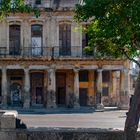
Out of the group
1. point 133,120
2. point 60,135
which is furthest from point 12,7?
point 133,120

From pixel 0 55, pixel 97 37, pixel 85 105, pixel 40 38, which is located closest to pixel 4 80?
pixel 0 55

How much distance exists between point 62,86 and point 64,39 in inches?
197

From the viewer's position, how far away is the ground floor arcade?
46.1m

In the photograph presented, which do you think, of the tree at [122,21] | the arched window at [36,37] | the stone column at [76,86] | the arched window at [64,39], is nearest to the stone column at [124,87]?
the stone column at [76,86]

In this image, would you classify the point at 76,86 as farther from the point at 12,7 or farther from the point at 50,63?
the point at 12,7

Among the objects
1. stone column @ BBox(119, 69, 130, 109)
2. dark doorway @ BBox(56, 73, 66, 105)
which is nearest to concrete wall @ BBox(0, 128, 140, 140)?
stone column @ BBox(119, 69, 130, 109)

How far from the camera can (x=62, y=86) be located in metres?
47.9

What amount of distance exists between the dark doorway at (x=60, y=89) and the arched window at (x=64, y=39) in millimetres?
2988

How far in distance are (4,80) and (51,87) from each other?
4.82 meters

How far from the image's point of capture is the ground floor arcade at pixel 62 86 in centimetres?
4606

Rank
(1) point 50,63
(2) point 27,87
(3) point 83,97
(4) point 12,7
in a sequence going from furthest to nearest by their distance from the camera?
Answer: (3) point 83,97 → (1) point 50,63 → (2) point 27,87 → (4) point 12,7

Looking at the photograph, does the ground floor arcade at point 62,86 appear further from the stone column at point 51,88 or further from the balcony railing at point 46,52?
the balcony railing at point 46,52

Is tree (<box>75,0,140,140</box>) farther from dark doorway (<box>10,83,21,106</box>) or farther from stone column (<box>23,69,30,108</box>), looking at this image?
dark doorway (<box>10,83,21,106</box>)

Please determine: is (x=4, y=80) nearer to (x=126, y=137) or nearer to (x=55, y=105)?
(x=55, y=105)
